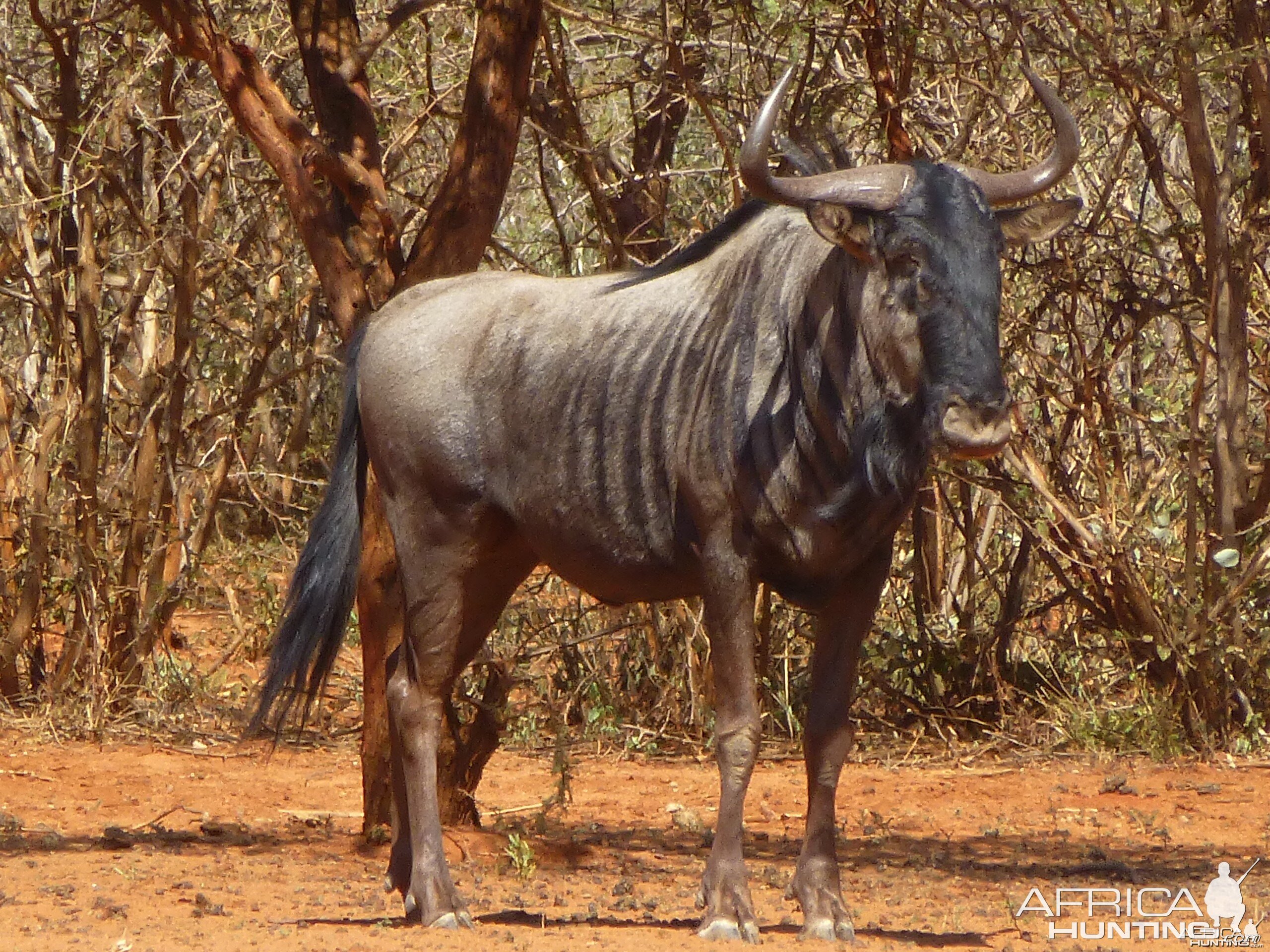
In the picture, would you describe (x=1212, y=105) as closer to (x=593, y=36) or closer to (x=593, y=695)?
(x=593, y=36)

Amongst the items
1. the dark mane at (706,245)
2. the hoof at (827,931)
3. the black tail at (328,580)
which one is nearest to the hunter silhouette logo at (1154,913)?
the hoof at (827,931)

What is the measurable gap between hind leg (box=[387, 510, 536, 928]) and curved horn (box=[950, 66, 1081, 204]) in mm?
1775

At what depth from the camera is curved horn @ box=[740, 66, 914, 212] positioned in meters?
4.45

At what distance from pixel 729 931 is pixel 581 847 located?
207cm

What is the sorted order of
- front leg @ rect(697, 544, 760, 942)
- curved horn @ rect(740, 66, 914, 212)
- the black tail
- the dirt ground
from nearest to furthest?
curved horn @ rect(740, 66, 914, 212), front leg @ rect(697, 544, 760, 942), the dirt ground, the black tail

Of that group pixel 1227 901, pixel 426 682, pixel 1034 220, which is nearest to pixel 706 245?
pixel 1034 220

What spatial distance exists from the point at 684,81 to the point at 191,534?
361cm

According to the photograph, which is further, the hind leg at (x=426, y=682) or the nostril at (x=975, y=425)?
the hind leg at (x=426, y=682)

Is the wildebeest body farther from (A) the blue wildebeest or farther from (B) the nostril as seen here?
(B) the nostril

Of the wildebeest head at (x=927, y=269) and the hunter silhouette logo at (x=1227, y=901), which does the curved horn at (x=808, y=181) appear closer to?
the wildebeest head at (x=927, y=269)

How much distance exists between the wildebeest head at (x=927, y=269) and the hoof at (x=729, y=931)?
4.44 ft

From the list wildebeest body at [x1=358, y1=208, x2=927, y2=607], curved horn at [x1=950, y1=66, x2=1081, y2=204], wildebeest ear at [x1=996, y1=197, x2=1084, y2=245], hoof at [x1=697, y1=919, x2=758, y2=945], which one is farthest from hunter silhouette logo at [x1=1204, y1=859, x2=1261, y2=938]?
curved horn at [x1=950, y1=66, x2=1081, y2=204]

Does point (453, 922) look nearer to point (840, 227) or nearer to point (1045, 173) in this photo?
point (840, 227)

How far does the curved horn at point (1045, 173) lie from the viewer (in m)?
4.90
